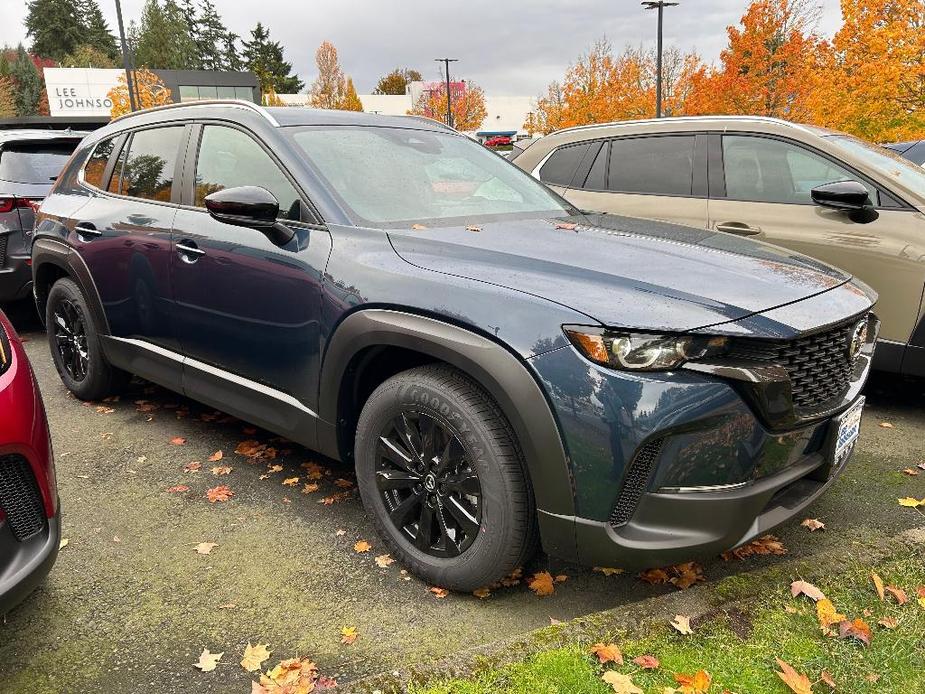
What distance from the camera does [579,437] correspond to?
6.95ft

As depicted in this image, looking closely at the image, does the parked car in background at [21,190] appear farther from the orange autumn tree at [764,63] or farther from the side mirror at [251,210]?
the orange autumn tree at [764,63]

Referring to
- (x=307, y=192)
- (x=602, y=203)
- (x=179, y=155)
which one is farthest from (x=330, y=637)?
(x=602, y=203)

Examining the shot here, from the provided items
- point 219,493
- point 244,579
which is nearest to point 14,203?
point 219,493

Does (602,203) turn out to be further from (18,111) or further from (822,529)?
(18,111)

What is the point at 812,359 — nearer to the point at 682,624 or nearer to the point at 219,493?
the point at 682,624

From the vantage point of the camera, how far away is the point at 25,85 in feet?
251

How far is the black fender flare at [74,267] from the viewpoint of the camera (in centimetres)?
428

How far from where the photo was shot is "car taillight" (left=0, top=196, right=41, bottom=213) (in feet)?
20.8

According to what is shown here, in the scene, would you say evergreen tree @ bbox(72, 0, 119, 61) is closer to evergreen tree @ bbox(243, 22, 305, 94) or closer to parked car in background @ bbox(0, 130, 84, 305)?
evergreen tree @ bbox(243, 22, 305, 94)

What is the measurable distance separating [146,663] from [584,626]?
1405 millimetres

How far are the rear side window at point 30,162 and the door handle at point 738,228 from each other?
5687 millimetres

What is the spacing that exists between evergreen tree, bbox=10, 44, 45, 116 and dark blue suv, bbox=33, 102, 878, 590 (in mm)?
87978

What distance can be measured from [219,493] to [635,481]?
2243 millimetres

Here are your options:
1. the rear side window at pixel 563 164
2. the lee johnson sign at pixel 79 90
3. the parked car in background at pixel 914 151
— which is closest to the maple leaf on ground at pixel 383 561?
the rear side window at pixel 563 164
